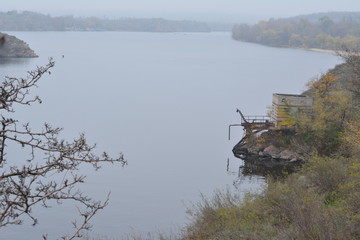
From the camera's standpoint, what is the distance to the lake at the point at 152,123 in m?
28.6

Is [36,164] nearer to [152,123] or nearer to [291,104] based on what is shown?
[291,104]

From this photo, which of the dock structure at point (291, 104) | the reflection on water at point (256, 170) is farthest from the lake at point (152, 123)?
the dock structure at point (291, 104)

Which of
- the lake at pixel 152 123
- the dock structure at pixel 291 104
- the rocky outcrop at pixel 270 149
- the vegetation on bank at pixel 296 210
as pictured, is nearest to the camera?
the vegetation on bank at pixel 296 210

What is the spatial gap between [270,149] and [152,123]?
14920 mm

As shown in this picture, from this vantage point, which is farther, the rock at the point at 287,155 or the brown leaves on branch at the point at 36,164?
the rock at the point at 287,155

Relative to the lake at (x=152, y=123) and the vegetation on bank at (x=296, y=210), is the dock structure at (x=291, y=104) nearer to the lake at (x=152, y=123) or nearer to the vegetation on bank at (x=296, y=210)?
the lake at (x=152, y=123)

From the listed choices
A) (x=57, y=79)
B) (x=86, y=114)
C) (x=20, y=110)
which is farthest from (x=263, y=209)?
(x=57, y=79)

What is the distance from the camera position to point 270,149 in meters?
40.9

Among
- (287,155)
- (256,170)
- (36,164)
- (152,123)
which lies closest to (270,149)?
(287,155)

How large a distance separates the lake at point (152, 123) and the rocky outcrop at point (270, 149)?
1.35m

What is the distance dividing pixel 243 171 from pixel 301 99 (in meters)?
7.76

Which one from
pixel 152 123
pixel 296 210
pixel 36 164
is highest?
pixel 36 164

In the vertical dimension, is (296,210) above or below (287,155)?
above

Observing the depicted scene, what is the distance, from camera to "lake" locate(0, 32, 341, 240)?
28.6m
